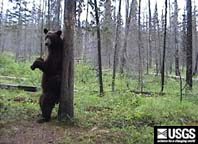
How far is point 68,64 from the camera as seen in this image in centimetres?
753

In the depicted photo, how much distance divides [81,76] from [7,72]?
5.84m

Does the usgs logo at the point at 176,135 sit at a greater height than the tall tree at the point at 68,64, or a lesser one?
lesser

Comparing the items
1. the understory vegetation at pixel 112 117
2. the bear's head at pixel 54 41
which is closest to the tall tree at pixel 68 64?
Answer: the understory vegetation at pixel 112 117

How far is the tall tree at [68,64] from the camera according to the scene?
7.44 meters

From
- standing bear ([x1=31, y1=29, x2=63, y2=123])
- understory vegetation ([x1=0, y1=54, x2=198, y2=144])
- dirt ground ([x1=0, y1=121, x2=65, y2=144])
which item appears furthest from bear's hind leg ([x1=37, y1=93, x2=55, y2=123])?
dirt ground ([x1=0, y1=121, x2=65, y2=144])

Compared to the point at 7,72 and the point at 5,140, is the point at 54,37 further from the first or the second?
the point at 7,72

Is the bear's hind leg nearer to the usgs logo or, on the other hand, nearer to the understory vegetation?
the understory vegetation

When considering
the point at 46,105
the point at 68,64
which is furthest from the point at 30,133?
the point at 68,64

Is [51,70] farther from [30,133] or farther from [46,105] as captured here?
[30,133]

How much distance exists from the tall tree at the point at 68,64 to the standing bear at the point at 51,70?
1.37 ft

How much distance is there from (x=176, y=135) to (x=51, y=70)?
388 centimetres

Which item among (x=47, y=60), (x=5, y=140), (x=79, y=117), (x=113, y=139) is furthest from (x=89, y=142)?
(x=47, y=60)

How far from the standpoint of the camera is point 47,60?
7.97 meters

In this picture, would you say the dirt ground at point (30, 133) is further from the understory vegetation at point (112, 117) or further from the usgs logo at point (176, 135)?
the usgs logo at point (176, 135)
